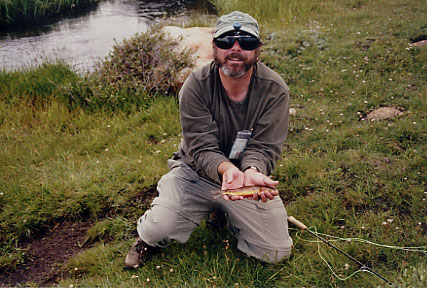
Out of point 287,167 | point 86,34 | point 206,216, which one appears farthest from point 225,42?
point 86,34

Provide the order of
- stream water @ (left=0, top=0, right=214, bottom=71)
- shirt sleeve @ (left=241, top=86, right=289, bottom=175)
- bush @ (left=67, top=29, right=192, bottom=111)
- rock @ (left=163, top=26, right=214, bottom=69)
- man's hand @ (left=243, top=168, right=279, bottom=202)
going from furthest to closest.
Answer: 1. stream water @ (left=0, top=0, right=214, bottom=71)
2. rock @ (left=163, top=26, right=214, bottom=69)
3. bush @ (left=67, top=29, right=192, bottom=111)
4. shirt sleeve @ (left=241, top=86, right=289, bottom=175)
5. man's hand @ (left=243, top=168, right=279, bottom=202)

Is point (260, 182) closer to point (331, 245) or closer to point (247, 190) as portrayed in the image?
point (247, 190)

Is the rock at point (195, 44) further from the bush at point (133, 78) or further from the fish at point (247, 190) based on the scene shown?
the fish at point (247, 190)

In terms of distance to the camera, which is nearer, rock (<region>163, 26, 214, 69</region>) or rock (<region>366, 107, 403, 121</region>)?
rock (<region>366, 107, 403, 121</region>)

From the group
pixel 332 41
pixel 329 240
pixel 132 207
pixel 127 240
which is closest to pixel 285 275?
pixel 329 240

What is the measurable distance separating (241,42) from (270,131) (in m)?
0.73

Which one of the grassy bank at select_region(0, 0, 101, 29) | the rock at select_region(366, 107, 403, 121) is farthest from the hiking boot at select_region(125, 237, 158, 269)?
the grassy bank at select_region(0, 0, 101, 29)

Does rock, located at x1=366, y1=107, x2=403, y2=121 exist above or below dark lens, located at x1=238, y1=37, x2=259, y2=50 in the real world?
below

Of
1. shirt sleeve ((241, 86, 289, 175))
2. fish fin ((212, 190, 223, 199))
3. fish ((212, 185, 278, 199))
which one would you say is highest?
shirt sleeve ((241, 86, 289, 175))

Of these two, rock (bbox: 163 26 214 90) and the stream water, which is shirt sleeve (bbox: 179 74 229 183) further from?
the stream water

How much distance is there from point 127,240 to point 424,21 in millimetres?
6965

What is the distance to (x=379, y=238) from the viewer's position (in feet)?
10.5

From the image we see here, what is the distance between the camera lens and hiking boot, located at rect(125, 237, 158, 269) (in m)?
3.16

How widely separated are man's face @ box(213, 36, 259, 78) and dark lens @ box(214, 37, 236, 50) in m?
0.02
